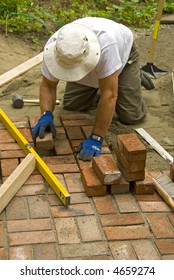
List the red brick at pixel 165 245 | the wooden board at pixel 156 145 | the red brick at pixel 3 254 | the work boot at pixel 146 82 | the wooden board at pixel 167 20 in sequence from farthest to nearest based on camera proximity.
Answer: the wooden board at pixel 167 20 → the work boot at pixel 146 82 → the wooden board at pixel 156 145 → the red brick at pixel 165 245 → the red brick at pixel 3 254

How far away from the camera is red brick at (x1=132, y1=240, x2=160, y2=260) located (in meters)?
3.63

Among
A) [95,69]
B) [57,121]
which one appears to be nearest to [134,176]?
[95,69]

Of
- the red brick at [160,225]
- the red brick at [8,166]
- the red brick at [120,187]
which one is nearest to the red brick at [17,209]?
the red brick at [8,166]

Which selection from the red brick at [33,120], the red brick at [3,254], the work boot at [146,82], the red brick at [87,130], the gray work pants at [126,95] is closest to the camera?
the red brick at [3,254]

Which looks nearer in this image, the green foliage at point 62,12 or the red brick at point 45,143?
the red brick at point 45,143

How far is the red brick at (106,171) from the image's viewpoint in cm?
414

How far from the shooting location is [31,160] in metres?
4.45

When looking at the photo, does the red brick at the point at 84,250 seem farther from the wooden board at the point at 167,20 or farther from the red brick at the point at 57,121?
the wooden board at the point at 167,20

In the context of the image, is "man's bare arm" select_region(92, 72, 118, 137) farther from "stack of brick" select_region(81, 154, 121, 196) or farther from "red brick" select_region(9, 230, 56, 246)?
"red brick" select_region(9, 230, 56, 246)

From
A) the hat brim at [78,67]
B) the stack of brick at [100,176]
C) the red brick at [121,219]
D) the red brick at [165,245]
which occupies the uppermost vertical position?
the hat brim at [78,67]

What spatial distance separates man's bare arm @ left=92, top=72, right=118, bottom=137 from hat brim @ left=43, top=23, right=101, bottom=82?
29 cm

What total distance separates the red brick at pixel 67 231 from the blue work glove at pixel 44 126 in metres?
1.12

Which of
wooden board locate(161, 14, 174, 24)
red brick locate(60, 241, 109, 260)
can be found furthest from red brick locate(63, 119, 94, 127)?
wooden board locate(161, 14, 174, 24)
